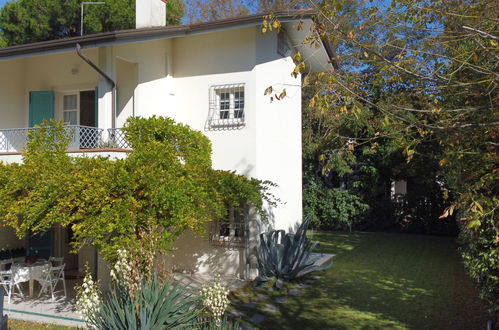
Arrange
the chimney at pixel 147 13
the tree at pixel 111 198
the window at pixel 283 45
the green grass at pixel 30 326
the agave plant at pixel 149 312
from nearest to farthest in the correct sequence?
the agave plant at pixel 149 312
the tree at pixel 111 198
the green grass at pixel 30 326
the window at pixel 283 45
the chimney at pixel 147 13

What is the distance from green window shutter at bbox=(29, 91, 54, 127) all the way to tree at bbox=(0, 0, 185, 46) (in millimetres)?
10531

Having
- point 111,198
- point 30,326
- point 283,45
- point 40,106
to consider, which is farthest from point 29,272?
point 283,45

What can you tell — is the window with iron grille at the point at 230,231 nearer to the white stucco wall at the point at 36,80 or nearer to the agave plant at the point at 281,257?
the agave plant at the point at 281,257

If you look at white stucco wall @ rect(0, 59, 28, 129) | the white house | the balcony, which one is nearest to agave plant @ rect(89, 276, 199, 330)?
the white house

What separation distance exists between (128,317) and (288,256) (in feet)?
21.1

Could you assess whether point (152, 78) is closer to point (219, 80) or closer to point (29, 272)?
point (219, 80)

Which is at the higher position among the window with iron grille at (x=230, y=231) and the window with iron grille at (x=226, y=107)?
the window with iron grille at (x=226, y=107)

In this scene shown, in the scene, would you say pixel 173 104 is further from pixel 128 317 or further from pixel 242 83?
pixel 128 317

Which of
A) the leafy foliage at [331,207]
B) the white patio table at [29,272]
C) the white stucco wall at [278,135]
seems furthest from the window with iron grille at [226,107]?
the leafy foliage at [331,207]

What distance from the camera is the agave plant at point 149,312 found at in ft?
16.8

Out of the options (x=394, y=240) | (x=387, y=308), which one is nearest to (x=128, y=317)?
(x=387, y=308)

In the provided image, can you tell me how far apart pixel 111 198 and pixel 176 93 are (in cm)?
585

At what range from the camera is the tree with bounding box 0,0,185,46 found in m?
22.6

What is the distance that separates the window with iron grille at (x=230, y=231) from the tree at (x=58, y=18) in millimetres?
15118
